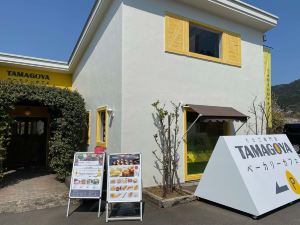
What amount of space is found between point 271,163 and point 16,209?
20.9ft

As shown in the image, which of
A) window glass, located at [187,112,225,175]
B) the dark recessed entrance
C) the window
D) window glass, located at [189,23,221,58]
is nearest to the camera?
the window

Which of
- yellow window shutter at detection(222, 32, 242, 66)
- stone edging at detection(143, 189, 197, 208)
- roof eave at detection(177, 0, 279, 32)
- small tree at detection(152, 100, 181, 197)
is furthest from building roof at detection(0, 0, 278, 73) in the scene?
stone edging at detection(143, 189, 197, 208)

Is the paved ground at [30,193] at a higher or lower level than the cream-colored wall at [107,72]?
lower

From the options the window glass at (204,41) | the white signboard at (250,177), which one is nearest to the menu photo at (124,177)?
the white signboard at (250,177)

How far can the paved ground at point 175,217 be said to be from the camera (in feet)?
17.1

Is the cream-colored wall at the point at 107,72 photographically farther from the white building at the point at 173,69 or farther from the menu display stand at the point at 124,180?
the menu display stand at the point at 124,180

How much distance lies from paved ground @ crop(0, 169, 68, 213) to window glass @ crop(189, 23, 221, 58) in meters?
6.20

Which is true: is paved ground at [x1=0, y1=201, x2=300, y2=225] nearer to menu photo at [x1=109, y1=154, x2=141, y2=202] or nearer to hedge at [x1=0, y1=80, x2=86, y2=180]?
menu photo at [x1=109, y1=154, x2=141, y2=202]

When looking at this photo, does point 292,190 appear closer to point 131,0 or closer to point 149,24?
point 149,24

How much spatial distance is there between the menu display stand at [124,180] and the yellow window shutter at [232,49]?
5574mm

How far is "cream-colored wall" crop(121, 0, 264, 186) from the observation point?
725 centimetres

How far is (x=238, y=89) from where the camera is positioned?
9.71 m

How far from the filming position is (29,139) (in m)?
12.3

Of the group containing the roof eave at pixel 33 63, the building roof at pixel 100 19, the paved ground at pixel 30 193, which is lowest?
the paved ground at pixel 30 193
